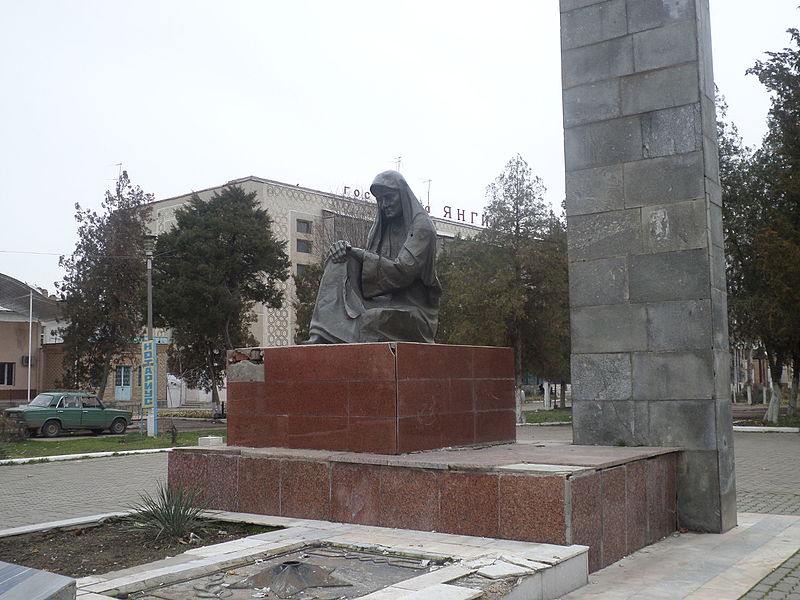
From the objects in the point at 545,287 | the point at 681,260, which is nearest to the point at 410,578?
the point at 681,260

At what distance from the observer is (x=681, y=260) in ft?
23.8

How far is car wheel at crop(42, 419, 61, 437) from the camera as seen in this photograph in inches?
864

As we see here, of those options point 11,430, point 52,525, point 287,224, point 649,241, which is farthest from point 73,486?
point 287,224

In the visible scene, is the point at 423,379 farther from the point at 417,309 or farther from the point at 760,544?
the point at 760,544

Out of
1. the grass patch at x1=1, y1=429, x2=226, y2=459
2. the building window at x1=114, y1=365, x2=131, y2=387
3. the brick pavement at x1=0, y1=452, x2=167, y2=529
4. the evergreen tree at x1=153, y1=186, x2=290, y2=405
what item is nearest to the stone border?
the brick pavement at x1=0, y1=452, x2=167, y2=529

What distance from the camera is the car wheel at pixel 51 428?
21953 millimetres

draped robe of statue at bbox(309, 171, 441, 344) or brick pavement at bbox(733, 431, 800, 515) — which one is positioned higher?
draped robe of statue at bbox(309, 171, 441, 344)

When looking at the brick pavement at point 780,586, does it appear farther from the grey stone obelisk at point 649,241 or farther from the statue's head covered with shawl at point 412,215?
the statue's head covered with shawl at point 412,215

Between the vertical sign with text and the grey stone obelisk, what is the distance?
51.0 feet

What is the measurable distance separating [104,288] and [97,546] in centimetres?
2423

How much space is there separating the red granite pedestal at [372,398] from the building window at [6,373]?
33.9 meters

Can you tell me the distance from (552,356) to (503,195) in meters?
5.48

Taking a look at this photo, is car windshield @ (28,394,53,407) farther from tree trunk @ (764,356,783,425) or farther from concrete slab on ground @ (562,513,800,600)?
tree trunk @ (764,356,783,425)

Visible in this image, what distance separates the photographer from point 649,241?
24.5 ft
